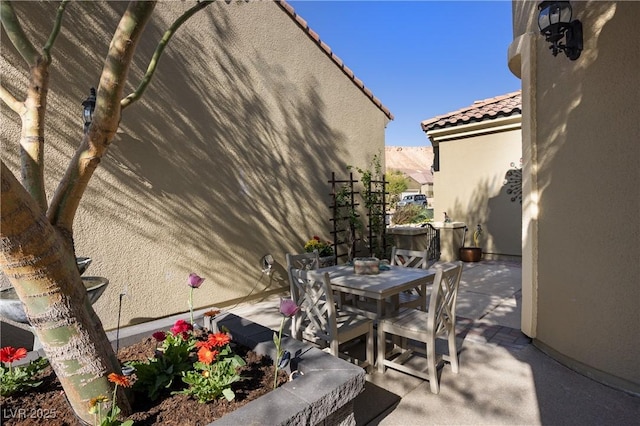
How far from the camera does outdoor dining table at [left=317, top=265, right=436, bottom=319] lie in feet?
10.4

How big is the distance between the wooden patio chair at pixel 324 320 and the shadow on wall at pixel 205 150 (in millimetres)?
2343

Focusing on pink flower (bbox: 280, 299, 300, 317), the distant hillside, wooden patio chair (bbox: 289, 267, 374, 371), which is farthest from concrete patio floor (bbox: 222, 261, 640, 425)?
the distant hillside

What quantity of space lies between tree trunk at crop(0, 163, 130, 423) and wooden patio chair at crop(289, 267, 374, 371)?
1684 millimetres

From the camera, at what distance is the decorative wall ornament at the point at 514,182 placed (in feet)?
27.4

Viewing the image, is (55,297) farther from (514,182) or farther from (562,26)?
(514,182)

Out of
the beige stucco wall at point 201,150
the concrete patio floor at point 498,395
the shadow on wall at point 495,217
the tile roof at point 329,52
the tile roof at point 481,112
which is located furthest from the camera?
the shadow on wall at point 495,217

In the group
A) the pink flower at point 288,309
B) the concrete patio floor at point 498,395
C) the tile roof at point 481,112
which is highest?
the tile roof at point 481,112

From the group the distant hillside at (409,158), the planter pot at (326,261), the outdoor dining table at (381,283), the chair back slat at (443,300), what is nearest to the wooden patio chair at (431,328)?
Answer: the chair back slat at (443,300)

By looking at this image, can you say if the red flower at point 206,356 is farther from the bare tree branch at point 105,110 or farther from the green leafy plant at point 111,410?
the bare tree branch at point 105,110

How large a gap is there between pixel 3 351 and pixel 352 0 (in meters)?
5.92

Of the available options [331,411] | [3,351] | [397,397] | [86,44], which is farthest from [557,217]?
[86,44]

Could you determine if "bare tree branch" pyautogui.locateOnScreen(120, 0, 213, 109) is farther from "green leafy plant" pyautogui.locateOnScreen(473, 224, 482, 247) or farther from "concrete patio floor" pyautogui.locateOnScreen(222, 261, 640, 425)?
"green leafy plant" pyautogui.locateOnScreen(473, 224, 482, 247)

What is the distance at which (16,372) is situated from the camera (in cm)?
201

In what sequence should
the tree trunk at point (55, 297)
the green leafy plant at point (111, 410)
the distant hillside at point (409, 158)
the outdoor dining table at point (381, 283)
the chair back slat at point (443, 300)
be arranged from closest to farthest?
the tree trunk at point (55, 297) → the green leafy plant at point (111, 410) → the chair back slat at point (443, 300) → the outdoor dining table at point (381, 283) → the distant hillside at point (409, 158)
